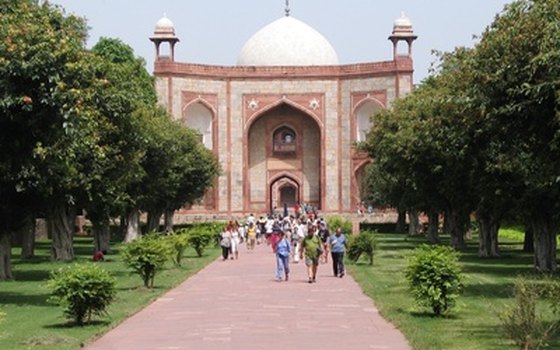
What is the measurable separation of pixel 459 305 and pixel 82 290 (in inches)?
213

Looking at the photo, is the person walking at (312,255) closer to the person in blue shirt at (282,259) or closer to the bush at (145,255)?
the person in blue shirt at (282,259)

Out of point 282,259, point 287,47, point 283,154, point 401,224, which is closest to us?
point 282,259

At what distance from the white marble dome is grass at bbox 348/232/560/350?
1299 inches

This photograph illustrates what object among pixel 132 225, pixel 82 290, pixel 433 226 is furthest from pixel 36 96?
pixel 433 226

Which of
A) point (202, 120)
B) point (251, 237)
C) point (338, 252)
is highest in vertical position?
point (202, 120)

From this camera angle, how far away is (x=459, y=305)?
607 inches

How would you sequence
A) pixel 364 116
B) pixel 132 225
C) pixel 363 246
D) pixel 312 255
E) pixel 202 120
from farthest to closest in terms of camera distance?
pixel 202 120 → pixel 364 116 → pixel 132 225 → pixel 363 246 → pixel 312 255

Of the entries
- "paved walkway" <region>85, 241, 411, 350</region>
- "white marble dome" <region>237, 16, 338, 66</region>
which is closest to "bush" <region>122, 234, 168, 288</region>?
"paved walkway" <region>85, 241, 411, 350</region>

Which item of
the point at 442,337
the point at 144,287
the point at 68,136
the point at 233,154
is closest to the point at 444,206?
the point at 144,287

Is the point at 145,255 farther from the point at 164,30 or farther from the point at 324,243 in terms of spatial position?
the point at 164,30

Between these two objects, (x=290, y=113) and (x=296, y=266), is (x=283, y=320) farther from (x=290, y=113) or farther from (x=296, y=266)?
(x=290, y=113)

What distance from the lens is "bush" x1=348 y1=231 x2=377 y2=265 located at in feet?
86.5

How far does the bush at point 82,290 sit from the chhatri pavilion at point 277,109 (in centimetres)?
4202

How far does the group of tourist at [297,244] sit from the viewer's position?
20734mm
